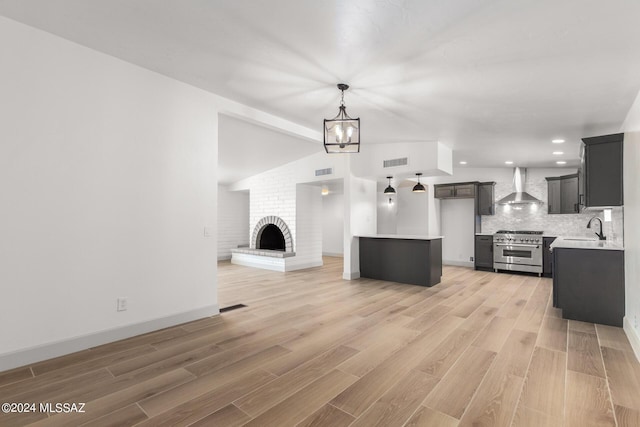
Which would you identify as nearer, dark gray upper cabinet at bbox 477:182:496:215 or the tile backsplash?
the tile backsplash

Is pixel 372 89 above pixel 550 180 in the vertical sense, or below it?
above

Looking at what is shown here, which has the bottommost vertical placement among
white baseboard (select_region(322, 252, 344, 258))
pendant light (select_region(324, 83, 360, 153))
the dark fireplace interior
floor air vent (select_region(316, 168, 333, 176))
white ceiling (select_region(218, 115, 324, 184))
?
white baseboard (select_region(322, 252, 344, 258))

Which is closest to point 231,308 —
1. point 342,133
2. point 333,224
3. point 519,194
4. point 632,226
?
point 342,133

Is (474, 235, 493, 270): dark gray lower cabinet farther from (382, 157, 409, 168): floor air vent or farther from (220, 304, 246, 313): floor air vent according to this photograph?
(220, 304, 246, 313): floor air vent

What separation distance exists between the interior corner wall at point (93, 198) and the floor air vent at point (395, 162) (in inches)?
133

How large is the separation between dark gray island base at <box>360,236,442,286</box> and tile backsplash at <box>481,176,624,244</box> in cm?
268

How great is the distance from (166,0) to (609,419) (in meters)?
3.80

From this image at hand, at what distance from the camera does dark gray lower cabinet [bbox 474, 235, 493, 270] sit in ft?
23.8

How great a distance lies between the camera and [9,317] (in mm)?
2441

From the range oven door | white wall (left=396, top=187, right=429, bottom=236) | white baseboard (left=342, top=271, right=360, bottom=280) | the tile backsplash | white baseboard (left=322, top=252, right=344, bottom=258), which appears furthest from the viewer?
white baseboard (left=322, top=252, right=344, bottom=258)

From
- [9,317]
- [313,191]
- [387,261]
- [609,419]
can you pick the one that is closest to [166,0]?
[9,317]

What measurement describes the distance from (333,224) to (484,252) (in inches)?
186

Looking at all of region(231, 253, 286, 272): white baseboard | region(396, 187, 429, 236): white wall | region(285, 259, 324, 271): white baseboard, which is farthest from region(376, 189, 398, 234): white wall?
region(231, 253, 286, 272): white baseboard

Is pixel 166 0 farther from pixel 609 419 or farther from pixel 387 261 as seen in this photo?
pixel 387 261
